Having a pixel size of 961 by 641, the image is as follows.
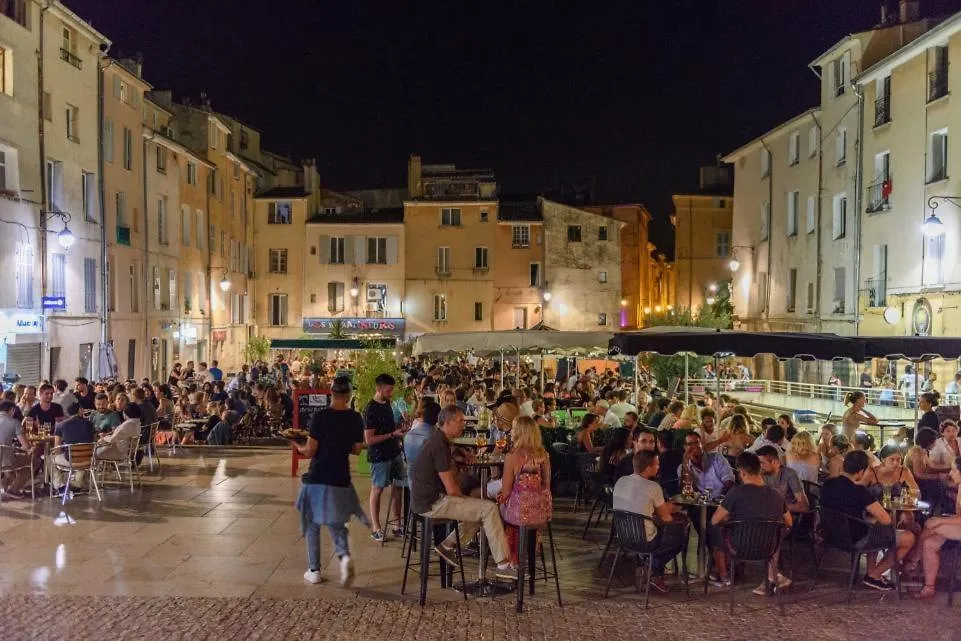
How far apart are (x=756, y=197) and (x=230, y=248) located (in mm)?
24220

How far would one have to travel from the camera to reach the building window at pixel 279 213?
45.9m

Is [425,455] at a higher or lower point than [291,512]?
higher

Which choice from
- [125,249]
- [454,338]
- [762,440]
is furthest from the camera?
[125,249]

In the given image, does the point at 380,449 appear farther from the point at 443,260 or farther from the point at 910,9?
the point at 443,260

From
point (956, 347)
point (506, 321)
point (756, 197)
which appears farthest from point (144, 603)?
point (506, 321)

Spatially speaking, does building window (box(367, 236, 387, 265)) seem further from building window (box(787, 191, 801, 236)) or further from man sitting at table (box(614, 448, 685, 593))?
man sitting at table (box(614, 448, 685, 593))

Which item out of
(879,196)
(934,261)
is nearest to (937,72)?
(879,196)

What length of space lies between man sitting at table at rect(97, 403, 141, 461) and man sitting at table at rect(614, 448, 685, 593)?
771 centimetres

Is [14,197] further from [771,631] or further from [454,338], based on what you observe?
[771,631]

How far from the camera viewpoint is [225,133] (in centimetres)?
4103

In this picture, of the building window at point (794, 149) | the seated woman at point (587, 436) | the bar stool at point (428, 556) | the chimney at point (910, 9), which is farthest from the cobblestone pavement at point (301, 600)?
the building window at point (794, 149)

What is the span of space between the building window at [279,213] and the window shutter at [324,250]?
2.22 m

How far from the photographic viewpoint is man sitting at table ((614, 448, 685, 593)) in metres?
7.57

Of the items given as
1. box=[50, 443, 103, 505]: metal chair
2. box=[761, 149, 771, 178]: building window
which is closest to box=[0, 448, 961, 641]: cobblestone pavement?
box=[50, 443, 103, 505]: metal chair
